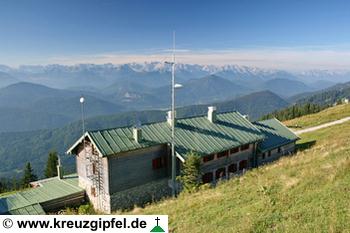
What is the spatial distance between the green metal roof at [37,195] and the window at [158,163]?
864 cm

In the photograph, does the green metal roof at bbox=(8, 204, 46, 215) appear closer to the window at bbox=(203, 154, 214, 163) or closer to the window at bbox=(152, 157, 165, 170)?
the window at bbox=(152, 157, 165, 170)

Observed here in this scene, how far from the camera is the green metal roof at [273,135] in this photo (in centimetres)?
4156

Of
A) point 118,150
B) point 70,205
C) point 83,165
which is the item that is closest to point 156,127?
point 118,150

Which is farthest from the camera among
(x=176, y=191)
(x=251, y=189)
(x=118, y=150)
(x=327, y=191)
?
(x=176, y=191)

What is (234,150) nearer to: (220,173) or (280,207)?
(220,173)

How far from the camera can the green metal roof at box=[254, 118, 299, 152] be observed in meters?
41.6

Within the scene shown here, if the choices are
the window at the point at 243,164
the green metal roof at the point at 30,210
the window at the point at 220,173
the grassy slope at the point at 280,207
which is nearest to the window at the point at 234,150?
the window at the point at 243,164

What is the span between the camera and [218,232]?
1180cm

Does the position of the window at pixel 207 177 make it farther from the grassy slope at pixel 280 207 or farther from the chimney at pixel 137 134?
the grassy slope at pixel 280 207

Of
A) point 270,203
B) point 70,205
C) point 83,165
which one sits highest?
point 270,203

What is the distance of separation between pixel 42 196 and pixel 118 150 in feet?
34.5

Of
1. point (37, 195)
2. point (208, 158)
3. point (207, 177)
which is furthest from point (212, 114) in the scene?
point (37, 195)

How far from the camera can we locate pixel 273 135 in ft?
148

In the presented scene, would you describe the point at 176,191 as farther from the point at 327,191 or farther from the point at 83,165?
the point at 327,191
